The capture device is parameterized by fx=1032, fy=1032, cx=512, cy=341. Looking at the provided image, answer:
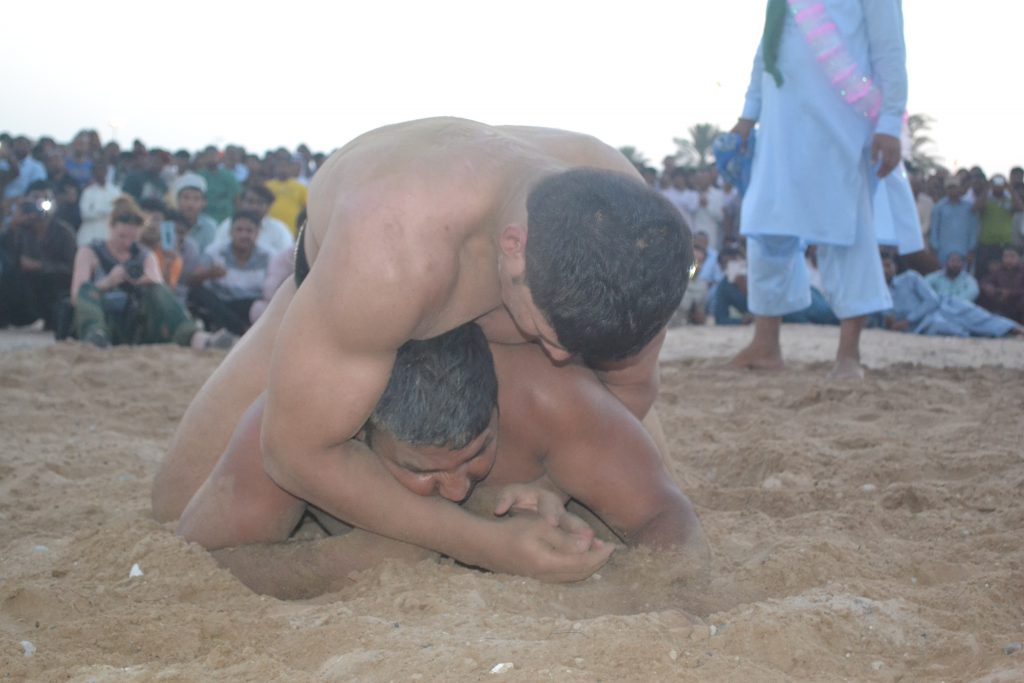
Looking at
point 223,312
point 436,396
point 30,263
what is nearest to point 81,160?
point 30,263

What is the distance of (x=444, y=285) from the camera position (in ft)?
7.03

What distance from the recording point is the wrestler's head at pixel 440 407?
2.26 meters

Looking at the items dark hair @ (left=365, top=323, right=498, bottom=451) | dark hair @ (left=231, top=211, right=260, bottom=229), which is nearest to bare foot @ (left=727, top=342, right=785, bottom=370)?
dark hair @ (left=365, top=323, right=498, bottom=451)

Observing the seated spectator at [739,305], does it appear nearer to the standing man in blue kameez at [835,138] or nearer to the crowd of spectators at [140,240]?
the standing man in blue kameez at [835,138]

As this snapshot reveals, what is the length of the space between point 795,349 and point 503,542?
4391mm

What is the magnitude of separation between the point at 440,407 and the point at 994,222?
961 cm

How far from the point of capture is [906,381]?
4.98 metres

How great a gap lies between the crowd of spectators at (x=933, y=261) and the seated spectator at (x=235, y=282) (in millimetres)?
3528

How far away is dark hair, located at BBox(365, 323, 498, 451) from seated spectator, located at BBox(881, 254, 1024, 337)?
20.7ft

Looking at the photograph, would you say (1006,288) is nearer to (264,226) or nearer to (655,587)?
(264,226)

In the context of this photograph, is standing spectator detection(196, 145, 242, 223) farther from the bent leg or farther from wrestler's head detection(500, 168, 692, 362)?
wrestler's head detection(500, 168, 692, 362)

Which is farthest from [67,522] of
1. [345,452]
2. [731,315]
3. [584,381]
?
[731,315]

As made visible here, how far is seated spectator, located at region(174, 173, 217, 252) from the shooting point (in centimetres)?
930

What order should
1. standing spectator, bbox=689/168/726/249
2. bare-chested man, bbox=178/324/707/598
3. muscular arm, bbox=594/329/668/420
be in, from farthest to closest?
1. standing spectator, bbox=689/168/726/249
2. muscular arm, bbox=594/329/668/420
3. bare-chested man, bbox=178/324/707/598
